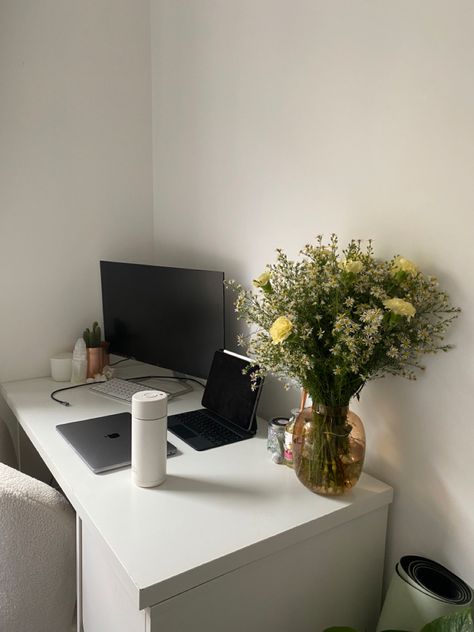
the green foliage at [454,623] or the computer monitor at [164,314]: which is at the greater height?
the computer monitor at [164,314]

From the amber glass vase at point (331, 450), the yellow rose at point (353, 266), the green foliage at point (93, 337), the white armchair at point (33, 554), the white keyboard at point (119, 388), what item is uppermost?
the yellow rose at point (353, 266)

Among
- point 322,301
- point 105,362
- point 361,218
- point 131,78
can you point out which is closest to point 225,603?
point 322,301

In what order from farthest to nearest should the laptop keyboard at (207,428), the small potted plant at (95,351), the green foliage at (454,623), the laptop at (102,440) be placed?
the small potted plant at (95,351) → the laptop keyboard at (207,428) → the laptop at (102,440) → the green foliage at (454,623)

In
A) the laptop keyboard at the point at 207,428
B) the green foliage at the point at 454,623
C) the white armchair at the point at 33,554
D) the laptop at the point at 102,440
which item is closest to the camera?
the green foliage at the point at 454,623

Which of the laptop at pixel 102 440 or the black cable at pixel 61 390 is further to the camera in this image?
the black cable at pixel 61 390

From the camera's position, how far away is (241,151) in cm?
171

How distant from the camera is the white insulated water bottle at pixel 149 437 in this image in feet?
3.80

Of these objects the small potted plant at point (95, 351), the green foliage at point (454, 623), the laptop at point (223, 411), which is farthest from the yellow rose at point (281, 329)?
the small potted plant at point (95, 351)

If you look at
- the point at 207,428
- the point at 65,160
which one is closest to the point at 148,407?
the point at 207,428

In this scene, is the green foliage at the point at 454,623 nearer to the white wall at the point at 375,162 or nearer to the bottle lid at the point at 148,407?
the white wall at the point at 375,162

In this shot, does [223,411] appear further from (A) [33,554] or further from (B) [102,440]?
(A) [33,554]

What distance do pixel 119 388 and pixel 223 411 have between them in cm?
48

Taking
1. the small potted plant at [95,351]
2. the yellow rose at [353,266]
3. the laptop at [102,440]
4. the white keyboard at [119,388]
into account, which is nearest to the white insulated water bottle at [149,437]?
the laptop at [102,440]

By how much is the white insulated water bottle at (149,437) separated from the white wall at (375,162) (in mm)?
538
